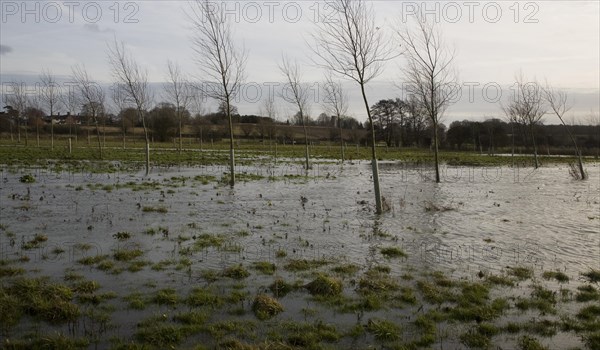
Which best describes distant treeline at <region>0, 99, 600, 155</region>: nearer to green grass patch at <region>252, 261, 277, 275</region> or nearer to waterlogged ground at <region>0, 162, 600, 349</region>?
waterlogged ground at <region>0, 162, 600, 349</region>

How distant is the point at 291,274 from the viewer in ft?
28.0

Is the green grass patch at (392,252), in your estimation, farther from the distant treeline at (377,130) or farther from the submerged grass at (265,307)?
the distant treeline at (377,130)

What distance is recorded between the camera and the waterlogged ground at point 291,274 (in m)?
5.95

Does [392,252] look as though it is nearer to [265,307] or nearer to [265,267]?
[265,267]

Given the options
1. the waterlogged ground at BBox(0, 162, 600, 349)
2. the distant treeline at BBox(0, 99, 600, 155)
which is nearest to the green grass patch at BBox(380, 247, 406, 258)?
the waterlogged ground at BBox(0, 162, 600, 349)

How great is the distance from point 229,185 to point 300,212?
26.1 ft

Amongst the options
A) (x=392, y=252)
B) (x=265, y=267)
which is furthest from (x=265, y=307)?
(x=392, y=252)

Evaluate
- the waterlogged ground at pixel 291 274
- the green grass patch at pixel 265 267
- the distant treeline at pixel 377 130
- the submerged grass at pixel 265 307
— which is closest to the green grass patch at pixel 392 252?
the waterlogged ground at pixel 291 274

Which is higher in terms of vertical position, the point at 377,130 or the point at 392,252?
the point at 377,130

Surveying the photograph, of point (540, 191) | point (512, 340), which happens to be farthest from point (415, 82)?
point (512, 340)

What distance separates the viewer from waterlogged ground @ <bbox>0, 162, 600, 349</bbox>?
595 cm

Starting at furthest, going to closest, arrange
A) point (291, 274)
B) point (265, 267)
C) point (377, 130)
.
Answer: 1. point (377, 130)
2. point (265, 267)
3. point (291, 274)

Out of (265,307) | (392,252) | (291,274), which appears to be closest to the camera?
(265,307)

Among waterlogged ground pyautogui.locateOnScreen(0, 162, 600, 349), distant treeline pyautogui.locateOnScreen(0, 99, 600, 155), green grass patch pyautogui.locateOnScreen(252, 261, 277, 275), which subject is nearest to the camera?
waterlogged ground pyautogui.locateOnScreen(0, 162, 600, 349)
